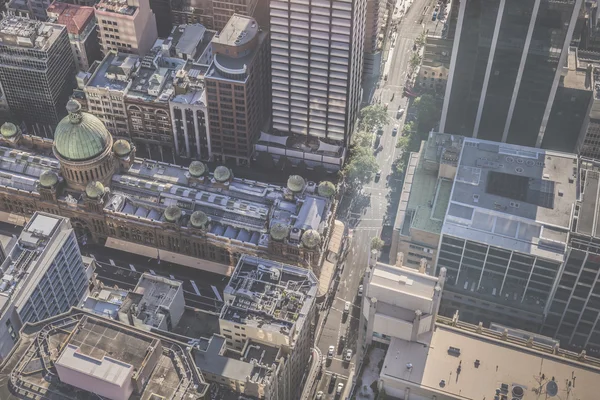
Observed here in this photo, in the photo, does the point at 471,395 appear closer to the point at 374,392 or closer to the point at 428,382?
the point at 428,382

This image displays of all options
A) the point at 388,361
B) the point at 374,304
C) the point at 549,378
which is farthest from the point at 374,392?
the point at 549,378

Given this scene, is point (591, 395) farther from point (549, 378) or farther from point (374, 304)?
point (374, 304)

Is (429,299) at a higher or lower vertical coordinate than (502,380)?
higher

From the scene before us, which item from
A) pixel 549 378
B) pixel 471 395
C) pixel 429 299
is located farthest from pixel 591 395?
pixel 429 299

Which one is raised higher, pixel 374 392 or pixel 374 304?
pixel 374 304

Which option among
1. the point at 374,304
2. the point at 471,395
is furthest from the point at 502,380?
the point at 374,304

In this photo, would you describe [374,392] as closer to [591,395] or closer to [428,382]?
[428,382]
